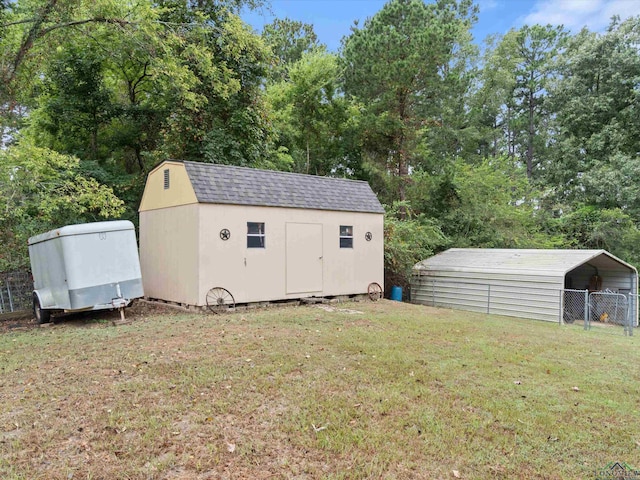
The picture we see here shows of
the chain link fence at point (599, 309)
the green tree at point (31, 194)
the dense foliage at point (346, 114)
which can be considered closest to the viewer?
the green tree at point (31, 194)

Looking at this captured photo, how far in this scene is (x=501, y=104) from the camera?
29.4 m

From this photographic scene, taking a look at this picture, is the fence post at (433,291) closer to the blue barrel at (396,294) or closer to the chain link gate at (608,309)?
the blue barrel at (396,294)

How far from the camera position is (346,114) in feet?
69.1

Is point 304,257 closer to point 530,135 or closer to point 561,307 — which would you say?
point 561,307

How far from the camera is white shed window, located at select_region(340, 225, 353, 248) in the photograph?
11.5 m

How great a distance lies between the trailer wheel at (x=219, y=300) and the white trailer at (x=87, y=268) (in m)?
1.46

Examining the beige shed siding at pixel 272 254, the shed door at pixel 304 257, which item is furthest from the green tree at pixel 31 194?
the shed door at pixel 304 257

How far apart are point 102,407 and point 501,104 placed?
105 feet

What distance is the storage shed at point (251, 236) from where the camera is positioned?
9.17 meters

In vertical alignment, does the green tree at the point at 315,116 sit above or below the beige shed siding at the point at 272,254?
above

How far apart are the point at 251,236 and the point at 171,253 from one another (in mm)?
2044

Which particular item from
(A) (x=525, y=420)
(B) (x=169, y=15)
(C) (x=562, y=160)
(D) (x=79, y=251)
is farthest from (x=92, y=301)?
(C) (x=562, y=160)

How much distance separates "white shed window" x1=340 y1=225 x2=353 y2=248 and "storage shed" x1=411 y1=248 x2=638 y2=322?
4971 millimetres

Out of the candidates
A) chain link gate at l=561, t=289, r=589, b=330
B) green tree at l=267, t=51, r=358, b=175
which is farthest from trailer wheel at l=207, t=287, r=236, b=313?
green tree at l=267, t=51, r=358, b=175
